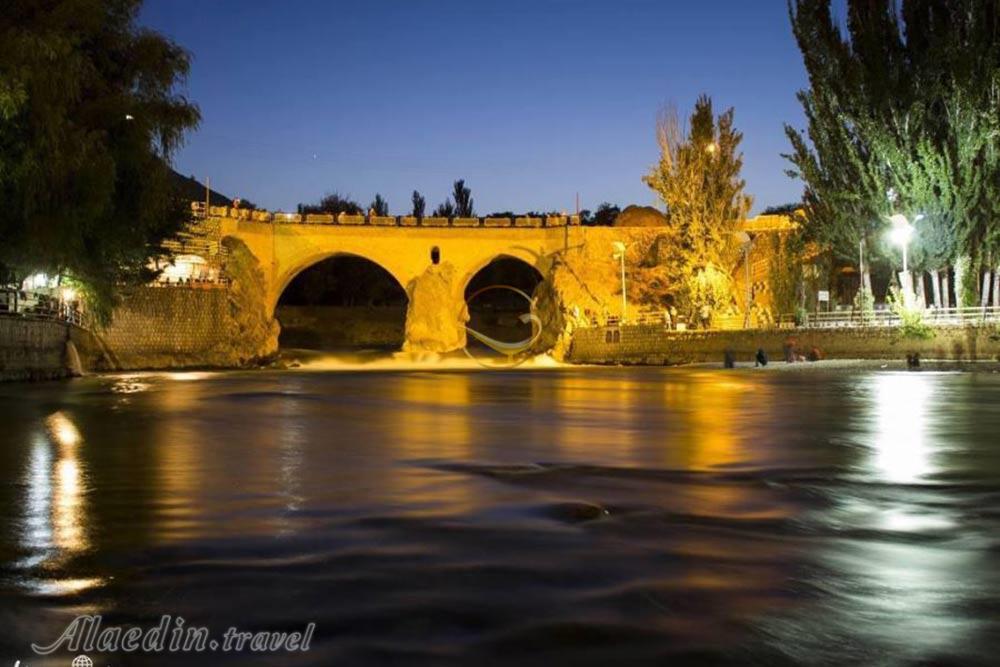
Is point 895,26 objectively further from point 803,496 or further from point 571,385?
point 803,496

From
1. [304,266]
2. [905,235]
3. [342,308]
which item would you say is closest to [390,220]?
[304,266]

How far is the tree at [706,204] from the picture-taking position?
141 feet

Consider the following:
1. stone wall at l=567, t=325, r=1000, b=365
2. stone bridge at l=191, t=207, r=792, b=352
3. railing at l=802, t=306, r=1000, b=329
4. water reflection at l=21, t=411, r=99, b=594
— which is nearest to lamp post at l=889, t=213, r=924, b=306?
railing at l=802, t=306, r=1000, b=329

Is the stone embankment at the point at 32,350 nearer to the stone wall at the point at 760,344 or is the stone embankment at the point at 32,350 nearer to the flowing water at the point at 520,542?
the flowing water at the point at 520,542

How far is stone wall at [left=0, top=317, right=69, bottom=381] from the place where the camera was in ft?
75.2

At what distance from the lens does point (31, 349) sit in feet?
81.4

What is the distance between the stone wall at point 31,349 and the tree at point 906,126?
24952mm

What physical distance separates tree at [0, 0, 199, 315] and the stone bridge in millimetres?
30474

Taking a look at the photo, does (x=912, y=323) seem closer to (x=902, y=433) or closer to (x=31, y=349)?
(x=902, y=433)

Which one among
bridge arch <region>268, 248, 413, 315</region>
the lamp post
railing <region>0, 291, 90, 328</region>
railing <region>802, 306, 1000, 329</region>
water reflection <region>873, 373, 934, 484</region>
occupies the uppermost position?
bridge arch <region>268, 248, 413, 315</region>

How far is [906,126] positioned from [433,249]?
30.0m

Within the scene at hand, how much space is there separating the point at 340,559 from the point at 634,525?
1.68 m

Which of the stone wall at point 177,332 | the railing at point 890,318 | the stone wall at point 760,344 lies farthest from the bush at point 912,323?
the stone wall at point 177,332

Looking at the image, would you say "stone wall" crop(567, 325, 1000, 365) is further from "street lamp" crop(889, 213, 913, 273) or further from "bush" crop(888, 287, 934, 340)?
"street lamp" crop(889, 213, 913, 273)
